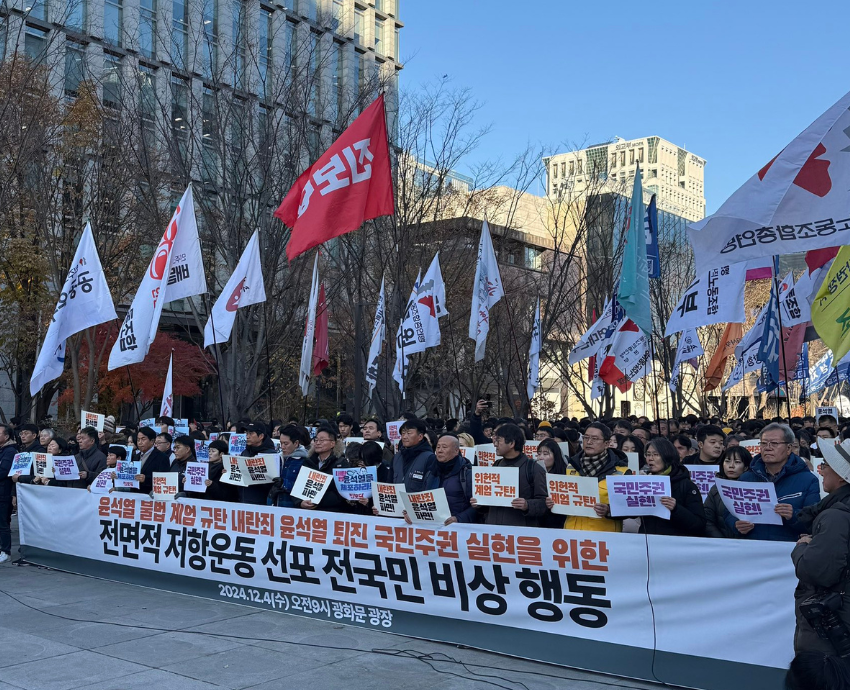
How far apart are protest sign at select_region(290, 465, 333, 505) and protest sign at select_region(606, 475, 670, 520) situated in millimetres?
2914

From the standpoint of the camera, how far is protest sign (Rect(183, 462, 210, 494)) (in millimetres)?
9391

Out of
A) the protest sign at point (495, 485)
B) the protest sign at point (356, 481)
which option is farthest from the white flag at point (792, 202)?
the protest sign at point (356, 481)

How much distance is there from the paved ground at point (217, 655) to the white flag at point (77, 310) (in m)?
4.54

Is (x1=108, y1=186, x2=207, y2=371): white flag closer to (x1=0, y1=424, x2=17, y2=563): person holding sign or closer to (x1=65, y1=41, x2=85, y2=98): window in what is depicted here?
(x1=0, y1=424, x2=17, y2=563): person holding sign

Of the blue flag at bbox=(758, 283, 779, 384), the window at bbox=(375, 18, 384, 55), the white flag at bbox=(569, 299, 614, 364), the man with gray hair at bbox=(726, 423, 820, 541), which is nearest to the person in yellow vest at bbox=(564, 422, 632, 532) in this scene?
the man with gray hair at bbox=(726, 423, 820, 541)

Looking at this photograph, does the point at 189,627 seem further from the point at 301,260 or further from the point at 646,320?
the point at 301,260

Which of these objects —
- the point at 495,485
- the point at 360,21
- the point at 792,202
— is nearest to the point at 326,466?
the point at 495,485

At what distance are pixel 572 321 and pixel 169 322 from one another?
53.5 feet

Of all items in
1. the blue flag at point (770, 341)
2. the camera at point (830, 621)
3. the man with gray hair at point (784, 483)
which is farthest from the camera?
the blue flag at point (770, 341)

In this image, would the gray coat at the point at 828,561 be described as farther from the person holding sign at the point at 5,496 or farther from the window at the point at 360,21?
the window at the point at 360,21

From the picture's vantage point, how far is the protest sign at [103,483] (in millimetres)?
10453

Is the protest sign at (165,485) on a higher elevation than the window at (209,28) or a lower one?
lower

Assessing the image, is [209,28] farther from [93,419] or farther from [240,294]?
[240,294]

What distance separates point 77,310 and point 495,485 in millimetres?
8174
